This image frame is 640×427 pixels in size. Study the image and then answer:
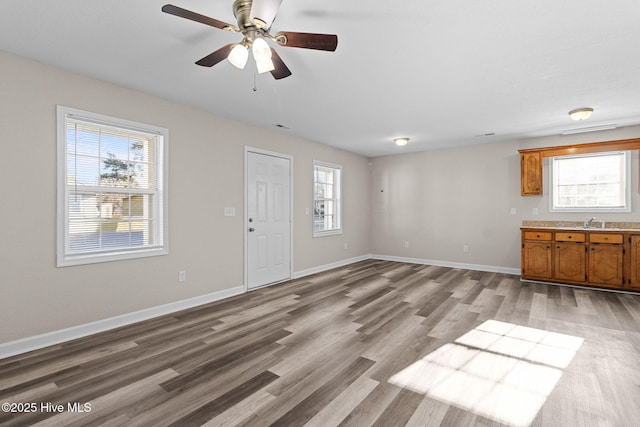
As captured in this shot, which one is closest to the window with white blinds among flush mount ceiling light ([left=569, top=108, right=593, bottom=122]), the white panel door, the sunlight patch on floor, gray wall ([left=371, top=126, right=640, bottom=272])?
the white panel door

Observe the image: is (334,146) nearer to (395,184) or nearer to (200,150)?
(395,184)

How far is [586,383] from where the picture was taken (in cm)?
214

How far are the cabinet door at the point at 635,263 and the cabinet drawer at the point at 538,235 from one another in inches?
37.3

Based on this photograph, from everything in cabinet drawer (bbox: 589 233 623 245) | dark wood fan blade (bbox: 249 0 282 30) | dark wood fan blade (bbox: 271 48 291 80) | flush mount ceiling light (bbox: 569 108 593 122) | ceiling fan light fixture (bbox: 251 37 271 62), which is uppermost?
flush mount ceiling light (bbox: 569 108 593 122)

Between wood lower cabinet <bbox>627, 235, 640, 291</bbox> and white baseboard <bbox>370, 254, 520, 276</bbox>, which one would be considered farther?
white baseboard <bbox>370, 254, 520, 276</bbox>

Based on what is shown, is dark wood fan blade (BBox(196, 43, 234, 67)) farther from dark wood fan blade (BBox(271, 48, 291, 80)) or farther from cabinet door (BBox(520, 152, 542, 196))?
cabinet door (BBox(520, 152, 542, 196))

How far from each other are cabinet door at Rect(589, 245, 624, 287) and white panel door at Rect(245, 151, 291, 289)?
4.72 m

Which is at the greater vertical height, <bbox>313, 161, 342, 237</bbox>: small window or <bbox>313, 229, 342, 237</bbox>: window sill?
<bbox>313, 161, 342, 237</bbox>: small window

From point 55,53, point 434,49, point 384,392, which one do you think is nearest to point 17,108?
point 55,53

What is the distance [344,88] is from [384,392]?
114 inches

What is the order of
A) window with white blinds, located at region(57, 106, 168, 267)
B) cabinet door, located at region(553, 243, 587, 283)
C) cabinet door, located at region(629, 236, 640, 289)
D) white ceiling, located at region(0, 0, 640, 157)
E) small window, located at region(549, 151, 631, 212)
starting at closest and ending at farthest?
white ceiling, located at region(0, 0, 640, 157), window with white blinds, located at region(57, 106, 168, 267), cabinet door, located at region(629, 236, 640, 289), cabinet door, located at region(553, 243, 587, 283), small window, located at region(549, 151, 631, 212)

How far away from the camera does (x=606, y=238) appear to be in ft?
14.7

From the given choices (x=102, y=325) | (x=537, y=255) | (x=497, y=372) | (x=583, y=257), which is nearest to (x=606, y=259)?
(x=583, y=257)

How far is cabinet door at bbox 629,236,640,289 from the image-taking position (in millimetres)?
4305
